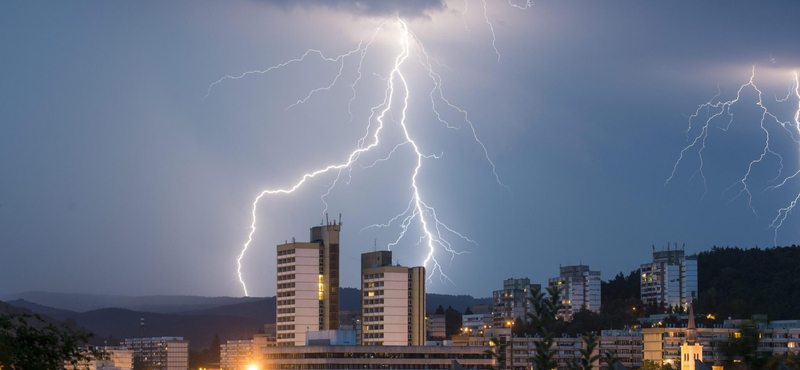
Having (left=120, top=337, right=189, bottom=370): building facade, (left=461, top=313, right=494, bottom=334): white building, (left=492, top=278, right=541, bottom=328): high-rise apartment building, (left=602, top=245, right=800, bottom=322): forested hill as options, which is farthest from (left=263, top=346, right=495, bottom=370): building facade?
(left=120, top=337, right=189, bottom=370): building facade

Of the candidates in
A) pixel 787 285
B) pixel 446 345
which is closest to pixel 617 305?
pixel 787 285

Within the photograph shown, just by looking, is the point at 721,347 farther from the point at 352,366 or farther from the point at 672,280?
the point at 672,280

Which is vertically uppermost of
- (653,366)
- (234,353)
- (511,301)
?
(511,301)

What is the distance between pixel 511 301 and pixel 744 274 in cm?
3632

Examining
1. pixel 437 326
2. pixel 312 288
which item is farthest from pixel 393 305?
pixel 437 326

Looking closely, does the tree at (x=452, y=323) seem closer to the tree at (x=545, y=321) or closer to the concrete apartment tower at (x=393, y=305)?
the concrete apartment tower at (x=393, y=305)

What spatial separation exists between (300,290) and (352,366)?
14.6 meters

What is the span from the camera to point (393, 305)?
316ft

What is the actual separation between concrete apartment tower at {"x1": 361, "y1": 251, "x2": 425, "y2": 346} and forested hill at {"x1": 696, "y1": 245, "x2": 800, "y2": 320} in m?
A: 33.3

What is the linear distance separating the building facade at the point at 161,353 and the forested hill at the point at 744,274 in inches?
3135

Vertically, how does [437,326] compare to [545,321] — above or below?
below

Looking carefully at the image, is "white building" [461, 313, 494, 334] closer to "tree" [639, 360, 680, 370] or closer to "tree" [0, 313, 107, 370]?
"tree" [639, 360, 680, 370]

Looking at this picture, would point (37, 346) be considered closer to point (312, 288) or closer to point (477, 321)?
point (312, 288)

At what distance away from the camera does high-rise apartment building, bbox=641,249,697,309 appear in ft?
456
